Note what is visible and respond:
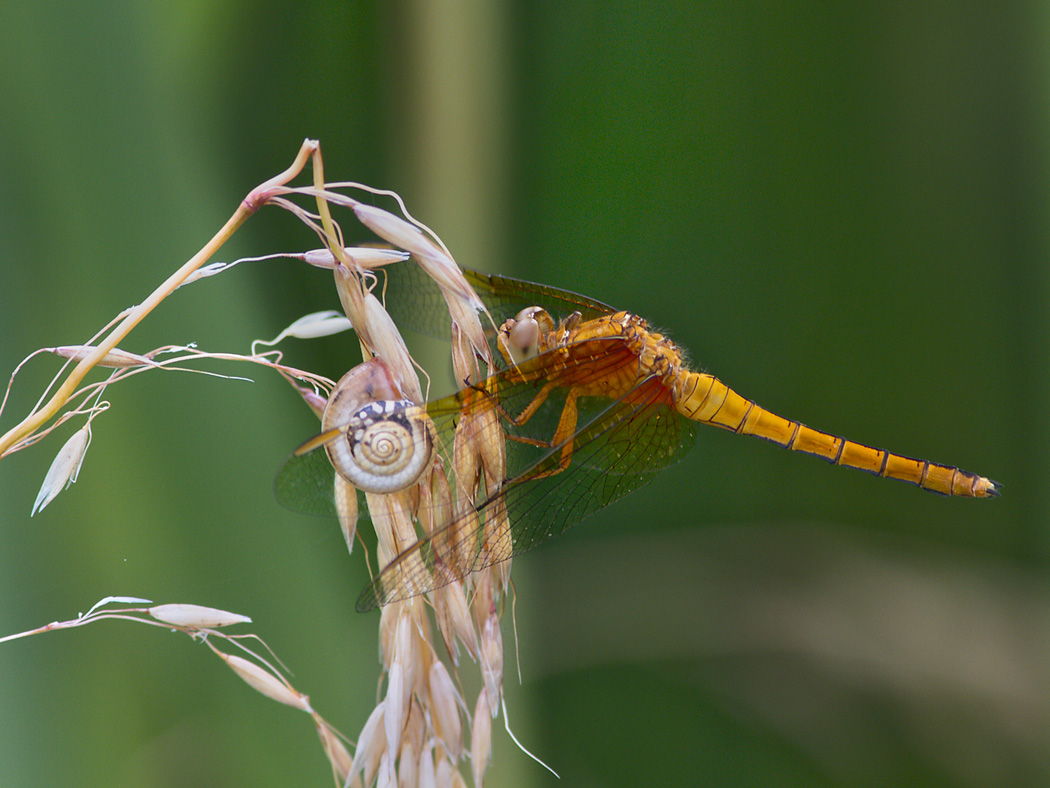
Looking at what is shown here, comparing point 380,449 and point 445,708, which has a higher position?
point 380,449

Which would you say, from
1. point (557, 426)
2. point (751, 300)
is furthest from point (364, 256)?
point (751, 300)

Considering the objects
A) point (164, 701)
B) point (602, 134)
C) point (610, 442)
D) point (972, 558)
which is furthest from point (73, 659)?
point (972, 558)

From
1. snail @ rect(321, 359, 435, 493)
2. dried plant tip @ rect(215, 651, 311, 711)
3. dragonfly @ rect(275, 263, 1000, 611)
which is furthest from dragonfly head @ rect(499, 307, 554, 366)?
dried plant tip @ rect(215, 651, 311, 711)

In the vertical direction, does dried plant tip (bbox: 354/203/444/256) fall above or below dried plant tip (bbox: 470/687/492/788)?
above

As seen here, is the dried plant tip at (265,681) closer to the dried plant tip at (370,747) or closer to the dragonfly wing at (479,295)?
the dried plant tip at (370,747)

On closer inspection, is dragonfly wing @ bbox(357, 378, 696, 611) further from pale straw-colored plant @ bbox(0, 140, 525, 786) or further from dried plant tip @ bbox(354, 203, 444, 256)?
dried plant tip @ bbox(354, 203, 444, 256)

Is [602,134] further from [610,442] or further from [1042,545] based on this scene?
[1042,545]

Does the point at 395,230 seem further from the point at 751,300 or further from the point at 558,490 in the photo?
the point at 751,300
